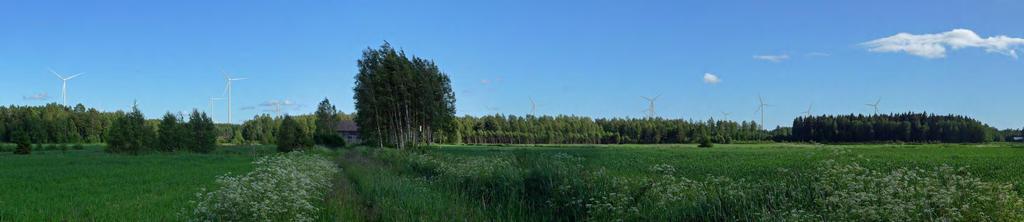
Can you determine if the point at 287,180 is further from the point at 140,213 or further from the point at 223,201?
the point at 223,201

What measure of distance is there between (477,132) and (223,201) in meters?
152

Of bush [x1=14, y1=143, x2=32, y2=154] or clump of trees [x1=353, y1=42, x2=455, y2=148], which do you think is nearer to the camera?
bush [x1=14, y1=143, x2=32, y2=154]

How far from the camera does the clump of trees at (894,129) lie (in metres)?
119

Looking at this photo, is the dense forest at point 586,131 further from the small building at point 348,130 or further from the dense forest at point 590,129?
the small building at point 348,130

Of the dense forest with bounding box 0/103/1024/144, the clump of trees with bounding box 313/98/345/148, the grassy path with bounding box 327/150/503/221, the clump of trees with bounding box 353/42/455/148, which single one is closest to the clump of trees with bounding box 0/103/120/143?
the dense forest with bounding box 0/103/1024/144

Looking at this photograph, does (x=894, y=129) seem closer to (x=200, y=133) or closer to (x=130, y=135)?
(x=200, y=133)

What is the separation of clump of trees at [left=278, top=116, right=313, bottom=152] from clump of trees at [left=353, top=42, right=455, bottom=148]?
257 inches

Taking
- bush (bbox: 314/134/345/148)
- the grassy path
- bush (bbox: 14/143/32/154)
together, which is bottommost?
the grassy path

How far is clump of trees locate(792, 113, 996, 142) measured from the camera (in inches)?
4702

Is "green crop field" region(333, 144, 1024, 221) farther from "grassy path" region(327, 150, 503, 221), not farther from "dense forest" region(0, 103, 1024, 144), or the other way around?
"dense forest" region(0, 103, 1024, 144)

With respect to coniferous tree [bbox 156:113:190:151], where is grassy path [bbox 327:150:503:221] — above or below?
below

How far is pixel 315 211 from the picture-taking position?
40.0 ft

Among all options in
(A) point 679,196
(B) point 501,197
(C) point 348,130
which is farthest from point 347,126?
(A) point 679,196

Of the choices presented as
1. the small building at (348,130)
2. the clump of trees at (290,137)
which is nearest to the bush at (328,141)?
the clump of trees at (290,137)
